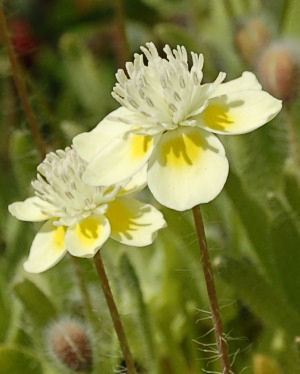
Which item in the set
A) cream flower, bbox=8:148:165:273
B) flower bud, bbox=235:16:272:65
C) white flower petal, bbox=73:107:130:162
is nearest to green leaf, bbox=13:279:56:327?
cream flower, bbox=8:148:165:273

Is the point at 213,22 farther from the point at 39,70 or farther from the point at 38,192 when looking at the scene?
the point at 38,192

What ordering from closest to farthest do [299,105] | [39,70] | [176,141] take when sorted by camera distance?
[176,141], [299,105], [39,70]

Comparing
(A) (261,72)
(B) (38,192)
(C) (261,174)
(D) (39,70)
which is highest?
(B) (38,192)

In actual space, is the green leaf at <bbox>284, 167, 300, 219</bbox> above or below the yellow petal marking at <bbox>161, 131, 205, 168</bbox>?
below

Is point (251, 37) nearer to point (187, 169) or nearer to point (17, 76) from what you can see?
point (17, 76)

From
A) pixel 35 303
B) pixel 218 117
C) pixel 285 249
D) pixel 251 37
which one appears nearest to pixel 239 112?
pixel 218 117

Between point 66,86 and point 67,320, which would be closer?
point 67,320

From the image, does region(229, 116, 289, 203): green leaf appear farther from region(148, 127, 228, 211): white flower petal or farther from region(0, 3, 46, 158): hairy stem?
region(148, 127, 228, 211): white flower petal

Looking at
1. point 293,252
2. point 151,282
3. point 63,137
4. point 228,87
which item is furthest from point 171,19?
point 228,87
